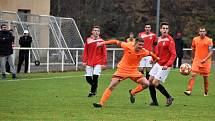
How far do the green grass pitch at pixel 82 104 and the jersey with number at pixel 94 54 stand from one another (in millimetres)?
957

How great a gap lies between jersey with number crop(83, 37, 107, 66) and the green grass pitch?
0.96 meters

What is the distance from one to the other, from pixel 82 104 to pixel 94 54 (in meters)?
2.98

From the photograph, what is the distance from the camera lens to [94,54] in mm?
18359

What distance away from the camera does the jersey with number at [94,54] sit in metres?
18.3

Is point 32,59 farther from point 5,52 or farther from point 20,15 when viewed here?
point 5,52

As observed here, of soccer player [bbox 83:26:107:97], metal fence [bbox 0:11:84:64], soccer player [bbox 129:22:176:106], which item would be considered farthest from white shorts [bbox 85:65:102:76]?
metal fence [bbox 0:11:84:64]

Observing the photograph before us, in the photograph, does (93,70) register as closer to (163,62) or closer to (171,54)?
(163,62)

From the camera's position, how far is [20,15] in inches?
1324

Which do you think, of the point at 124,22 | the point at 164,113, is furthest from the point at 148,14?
the point at 164,113

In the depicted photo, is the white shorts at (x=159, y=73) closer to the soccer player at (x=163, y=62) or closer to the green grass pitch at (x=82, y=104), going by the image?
the soccer player at (x=163, y=62)

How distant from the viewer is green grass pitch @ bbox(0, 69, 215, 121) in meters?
13.0

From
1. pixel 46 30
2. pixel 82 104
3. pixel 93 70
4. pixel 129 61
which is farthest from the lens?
pixel 46 30

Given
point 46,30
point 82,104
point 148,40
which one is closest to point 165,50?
point 82,104

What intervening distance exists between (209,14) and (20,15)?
34.4 m
